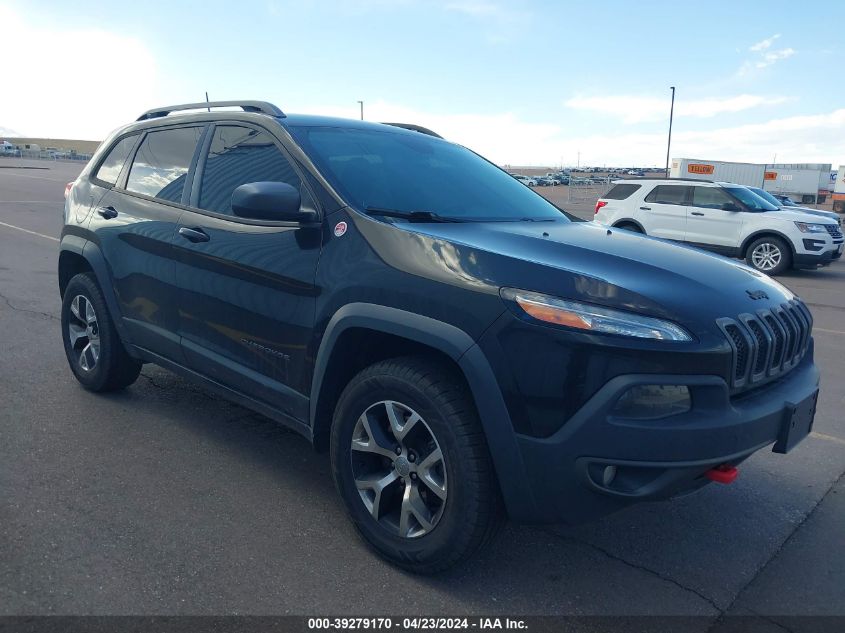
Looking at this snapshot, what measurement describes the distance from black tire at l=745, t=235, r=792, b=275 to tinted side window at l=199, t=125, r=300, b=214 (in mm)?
12109

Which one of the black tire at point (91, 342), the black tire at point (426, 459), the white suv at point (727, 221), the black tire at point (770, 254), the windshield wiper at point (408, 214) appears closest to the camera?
the black tire at point (426, 459)

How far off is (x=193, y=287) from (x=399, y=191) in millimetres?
1197

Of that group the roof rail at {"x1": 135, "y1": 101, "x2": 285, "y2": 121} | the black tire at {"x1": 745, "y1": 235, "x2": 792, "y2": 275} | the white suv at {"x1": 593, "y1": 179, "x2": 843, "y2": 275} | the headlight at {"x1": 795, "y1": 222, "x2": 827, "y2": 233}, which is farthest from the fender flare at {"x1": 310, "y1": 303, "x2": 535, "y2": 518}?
the headlight at {"x1": 795, "y1": 222, "x2": 827, "y2": 233}

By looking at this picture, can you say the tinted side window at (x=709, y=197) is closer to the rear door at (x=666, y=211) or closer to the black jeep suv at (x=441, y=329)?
the rear door at (x=666, y=211)

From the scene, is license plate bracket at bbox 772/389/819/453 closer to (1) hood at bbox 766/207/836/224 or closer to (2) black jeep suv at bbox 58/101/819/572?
(2) black jeep suv at bbox 58/101/819/572

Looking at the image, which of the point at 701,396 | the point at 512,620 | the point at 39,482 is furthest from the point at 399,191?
the point at 39,482

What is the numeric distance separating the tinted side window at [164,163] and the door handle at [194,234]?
257 millimetres

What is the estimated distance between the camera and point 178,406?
188 inches

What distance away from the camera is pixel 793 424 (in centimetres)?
279

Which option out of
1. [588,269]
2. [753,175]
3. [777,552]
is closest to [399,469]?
[588,269]

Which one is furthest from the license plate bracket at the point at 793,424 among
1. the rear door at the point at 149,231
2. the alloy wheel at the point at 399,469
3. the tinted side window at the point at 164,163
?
the tinted side window at the point at 164,163

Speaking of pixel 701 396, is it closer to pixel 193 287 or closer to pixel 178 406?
pixel 193 287

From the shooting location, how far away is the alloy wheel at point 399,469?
2789 mm

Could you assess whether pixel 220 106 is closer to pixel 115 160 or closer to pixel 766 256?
pixel 115 160
